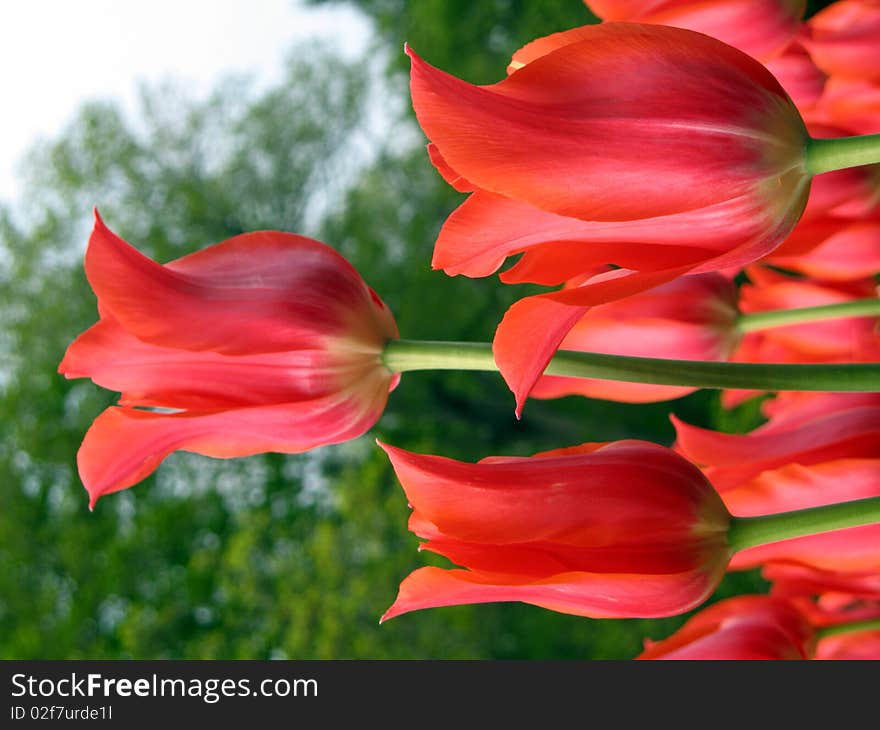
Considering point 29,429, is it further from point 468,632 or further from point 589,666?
point 589,666

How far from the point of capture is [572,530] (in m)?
0.25

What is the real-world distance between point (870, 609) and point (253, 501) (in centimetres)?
442

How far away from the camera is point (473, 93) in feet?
0.68

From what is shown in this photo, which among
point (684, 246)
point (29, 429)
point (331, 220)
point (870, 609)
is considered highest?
point (684, 246)

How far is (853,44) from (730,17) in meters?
0.04

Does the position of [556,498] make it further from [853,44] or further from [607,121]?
[853,44]

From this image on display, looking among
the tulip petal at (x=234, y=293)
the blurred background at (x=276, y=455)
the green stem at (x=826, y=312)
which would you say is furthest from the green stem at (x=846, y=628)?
the blurred background at (x=276, y=455)

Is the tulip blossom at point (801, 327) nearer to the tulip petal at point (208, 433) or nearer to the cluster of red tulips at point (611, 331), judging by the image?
the cluster of red tulips at point (611, 331)

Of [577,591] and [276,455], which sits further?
[276,455]

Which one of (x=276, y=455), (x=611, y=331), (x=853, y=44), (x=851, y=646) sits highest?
(x=853, y=44)

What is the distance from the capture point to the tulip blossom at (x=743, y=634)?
345 mm

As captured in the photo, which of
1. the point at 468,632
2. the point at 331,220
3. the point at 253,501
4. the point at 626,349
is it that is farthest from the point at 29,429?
the point at 626,349

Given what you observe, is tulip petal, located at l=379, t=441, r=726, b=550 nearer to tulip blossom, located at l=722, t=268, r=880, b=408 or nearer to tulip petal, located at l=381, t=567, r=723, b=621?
tulip petal, located at l=381, t=567, r=723, b=621

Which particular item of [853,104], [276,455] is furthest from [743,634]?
[276,455]
